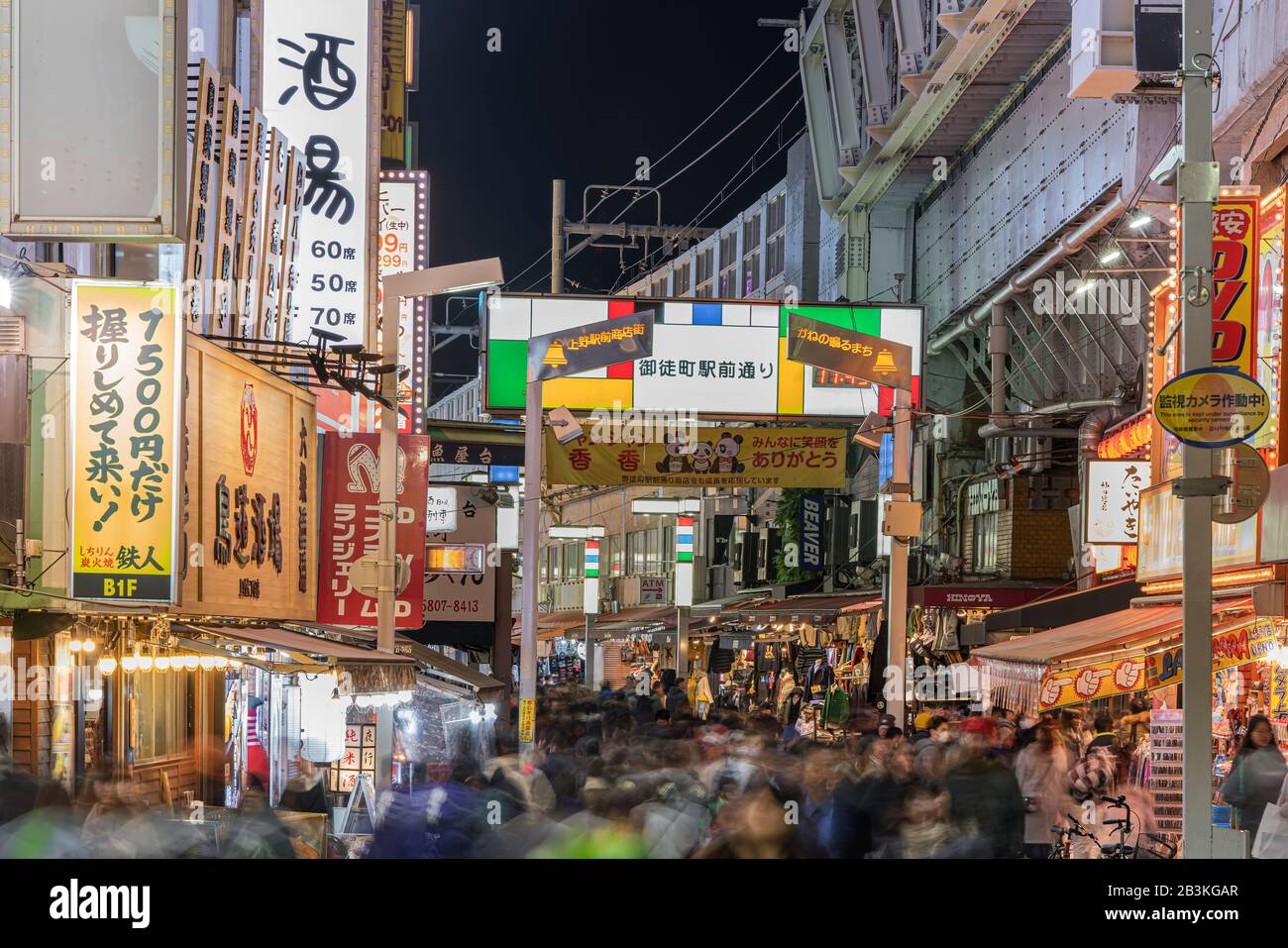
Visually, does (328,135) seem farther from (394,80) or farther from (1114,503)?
(394,80)

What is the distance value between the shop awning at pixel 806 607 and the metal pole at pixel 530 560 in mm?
13483

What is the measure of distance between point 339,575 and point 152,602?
25.2 feet

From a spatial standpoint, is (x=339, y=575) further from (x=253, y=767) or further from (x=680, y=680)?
(x=680, y=680)

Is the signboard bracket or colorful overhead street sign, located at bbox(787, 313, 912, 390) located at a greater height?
colorful overhead street sign, located at bbox(787, 313, 912, 390)

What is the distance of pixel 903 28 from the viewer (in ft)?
106

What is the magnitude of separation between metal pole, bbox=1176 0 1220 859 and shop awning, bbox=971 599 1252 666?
4.54 metres

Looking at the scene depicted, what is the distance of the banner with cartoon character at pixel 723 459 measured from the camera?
2625 centimetres

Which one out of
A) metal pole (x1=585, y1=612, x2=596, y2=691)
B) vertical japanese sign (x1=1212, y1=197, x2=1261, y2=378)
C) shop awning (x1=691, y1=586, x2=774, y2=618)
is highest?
vertical japanese sign (x1=1212, y1=197, x2=1261, y2=378)

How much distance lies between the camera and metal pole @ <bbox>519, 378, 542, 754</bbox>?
19.5m

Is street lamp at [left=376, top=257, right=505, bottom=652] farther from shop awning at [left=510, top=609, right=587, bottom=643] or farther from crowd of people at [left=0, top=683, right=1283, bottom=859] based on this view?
shop awning at [left=510, top=609, right=587, bottom=643]

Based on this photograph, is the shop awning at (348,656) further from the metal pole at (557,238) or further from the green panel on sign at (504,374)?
the metal pole at (557,238)

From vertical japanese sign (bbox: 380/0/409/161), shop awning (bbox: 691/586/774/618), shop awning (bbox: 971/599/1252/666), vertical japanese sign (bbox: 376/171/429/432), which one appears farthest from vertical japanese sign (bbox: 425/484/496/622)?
shop awning (bbox: 971/599/1252/666)

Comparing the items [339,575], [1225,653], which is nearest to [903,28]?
[339,575]

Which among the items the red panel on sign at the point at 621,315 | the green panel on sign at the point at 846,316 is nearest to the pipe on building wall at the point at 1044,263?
the green panel on sign at the point at 846,316
